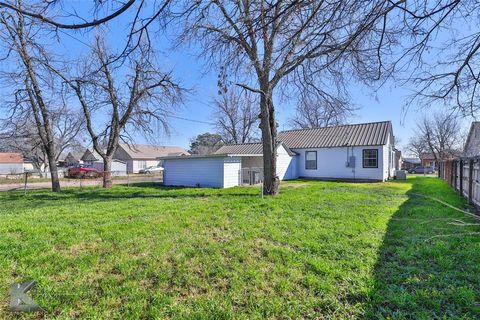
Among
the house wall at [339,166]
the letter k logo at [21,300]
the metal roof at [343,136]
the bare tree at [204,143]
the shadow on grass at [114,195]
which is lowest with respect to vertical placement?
the letter k logo at [21,300]

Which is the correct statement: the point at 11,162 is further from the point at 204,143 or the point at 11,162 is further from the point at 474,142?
the point at 474,142

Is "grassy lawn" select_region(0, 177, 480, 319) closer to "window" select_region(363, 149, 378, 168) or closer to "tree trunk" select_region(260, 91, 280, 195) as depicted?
"tree trunk" select_region(260, 91, 280, 195)

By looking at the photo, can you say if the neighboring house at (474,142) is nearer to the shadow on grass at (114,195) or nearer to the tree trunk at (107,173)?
the shadow on grass at (114,195)

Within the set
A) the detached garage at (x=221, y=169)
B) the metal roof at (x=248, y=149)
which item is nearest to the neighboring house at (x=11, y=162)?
the detached garage at (x=221, y=169)

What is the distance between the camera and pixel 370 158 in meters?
16.9

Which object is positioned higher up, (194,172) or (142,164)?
(142,164)

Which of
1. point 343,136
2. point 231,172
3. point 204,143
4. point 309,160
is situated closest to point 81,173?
point 231,172

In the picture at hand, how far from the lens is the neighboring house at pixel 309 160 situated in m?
14.9

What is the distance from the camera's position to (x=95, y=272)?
3492mm

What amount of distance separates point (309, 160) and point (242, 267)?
16.9 meters

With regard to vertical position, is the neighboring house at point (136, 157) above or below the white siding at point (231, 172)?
above

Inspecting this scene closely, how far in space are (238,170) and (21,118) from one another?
10731 mm

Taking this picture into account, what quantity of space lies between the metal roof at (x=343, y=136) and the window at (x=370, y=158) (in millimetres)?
507

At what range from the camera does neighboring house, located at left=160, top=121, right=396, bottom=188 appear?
14.9m
